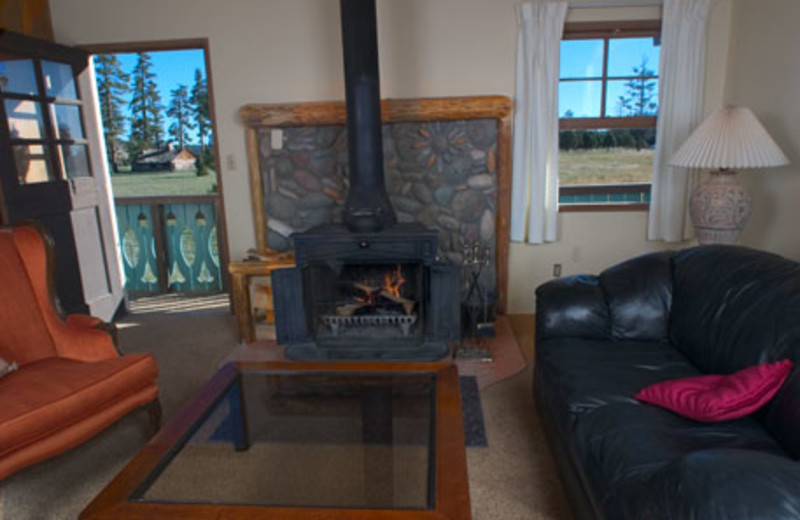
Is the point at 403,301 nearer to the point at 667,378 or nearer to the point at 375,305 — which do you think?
the point at 375,305

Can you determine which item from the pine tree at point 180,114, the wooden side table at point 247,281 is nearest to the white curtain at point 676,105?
the wooden side table at point 247,281

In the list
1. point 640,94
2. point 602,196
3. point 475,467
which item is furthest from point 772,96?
point 475,467

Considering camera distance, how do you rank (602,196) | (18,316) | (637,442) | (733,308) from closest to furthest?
(637,442) < (733,308) < (18,316) < (602,196)

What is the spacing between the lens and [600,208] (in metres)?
3.63

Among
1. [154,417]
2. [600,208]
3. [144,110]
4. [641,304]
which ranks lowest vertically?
[154,417]

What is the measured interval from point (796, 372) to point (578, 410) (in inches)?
23.0

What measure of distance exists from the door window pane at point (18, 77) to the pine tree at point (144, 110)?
4.27 ft

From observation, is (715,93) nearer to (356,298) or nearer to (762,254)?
(762,254)

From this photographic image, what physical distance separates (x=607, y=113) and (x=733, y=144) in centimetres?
98

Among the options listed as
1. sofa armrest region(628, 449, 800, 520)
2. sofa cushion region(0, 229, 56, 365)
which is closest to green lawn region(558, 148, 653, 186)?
sofa armrest region(628, 449, 800, 520)

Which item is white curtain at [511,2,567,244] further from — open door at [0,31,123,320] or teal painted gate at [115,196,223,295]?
open door at [0,31,123,320]

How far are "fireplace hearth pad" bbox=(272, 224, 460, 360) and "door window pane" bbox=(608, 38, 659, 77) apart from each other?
181 cm

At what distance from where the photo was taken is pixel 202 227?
4.56 m

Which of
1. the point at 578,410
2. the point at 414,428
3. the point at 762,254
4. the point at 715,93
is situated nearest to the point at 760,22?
the point at 715,93
